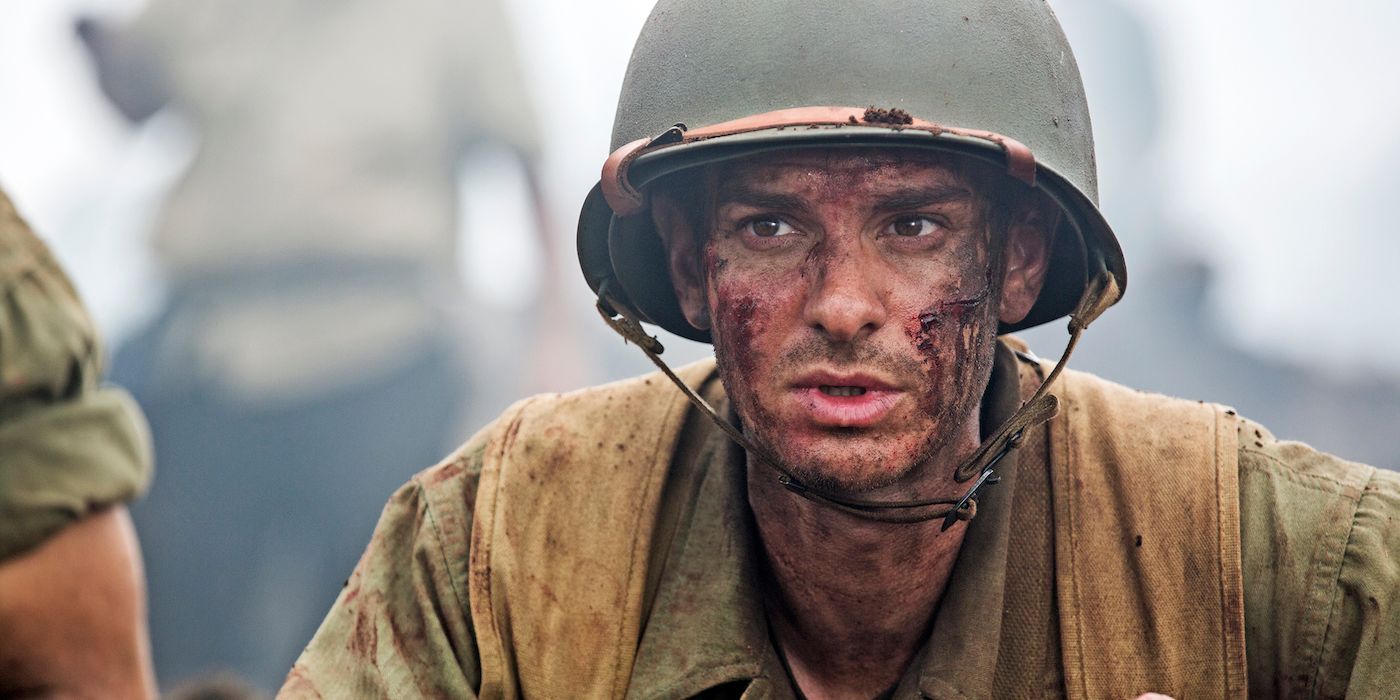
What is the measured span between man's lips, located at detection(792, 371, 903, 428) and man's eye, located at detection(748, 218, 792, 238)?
12.0 inches

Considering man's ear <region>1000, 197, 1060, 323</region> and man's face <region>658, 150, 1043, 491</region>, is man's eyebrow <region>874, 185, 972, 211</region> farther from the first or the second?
man's ear <region>1000, 197, 1060, 323</region>

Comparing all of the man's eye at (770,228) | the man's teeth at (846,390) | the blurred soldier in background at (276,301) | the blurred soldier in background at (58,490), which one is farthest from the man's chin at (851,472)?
the blurred soldier in background at (276,301)

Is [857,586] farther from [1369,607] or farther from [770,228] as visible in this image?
[1369,607]

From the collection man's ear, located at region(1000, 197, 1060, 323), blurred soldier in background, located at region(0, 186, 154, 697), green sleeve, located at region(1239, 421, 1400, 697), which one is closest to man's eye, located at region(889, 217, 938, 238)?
man's ear, located at region(1000, 197, 1060, 323)

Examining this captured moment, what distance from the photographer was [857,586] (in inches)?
121

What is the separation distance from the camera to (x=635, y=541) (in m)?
3.12

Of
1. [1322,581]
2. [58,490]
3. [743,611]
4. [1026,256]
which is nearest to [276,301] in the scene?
[743,611]

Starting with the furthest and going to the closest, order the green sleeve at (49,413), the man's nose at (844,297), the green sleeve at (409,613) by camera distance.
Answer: the green sleeve at (409,613), the man's nose at (844,297), the green sleeve at (49,413)

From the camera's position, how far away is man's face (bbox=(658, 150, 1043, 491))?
9.07 ft

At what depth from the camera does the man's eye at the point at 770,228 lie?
291 centimetres

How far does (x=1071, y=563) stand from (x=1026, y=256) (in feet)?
2.08

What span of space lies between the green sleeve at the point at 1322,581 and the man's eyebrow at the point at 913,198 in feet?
2.83

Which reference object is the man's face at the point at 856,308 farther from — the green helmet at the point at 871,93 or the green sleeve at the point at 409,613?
the green sleeve at the point at 409,613

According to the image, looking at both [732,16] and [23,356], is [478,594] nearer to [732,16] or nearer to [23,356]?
[732,16]
